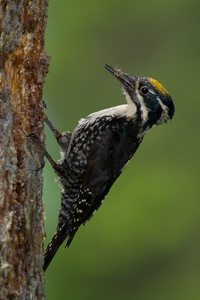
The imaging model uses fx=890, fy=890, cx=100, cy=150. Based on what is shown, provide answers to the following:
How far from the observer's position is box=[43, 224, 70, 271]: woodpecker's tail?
614cm

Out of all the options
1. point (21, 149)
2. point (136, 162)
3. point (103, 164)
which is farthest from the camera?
point (136, 162)

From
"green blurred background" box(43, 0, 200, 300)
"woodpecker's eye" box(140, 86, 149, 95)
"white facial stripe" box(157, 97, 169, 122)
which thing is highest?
"woodpecker's eye" box(140, 86, 149, 95)

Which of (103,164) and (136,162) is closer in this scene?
(103,164)

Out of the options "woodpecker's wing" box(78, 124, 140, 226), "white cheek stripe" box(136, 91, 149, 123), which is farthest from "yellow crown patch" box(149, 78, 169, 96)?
"woodpecker's wing" box(78, 124, 140, 226)

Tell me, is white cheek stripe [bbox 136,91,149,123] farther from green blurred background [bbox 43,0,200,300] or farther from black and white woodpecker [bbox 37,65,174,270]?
green blurred background [bbox 43,0,200,300]

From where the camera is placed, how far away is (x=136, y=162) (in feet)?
38.6

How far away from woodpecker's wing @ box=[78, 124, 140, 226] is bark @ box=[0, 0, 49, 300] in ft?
3.80

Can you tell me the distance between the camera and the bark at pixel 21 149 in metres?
4.73

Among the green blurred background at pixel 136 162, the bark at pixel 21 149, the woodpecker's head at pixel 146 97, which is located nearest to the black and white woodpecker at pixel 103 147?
the woodpecker's head at pixel 146 97

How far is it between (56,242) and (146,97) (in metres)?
1.26

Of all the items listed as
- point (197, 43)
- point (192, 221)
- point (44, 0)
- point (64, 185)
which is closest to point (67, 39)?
point (197, 43)

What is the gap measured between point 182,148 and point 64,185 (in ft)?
17.4

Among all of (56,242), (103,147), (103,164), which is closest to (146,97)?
(103,147)

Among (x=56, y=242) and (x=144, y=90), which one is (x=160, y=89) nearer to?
(x=144, y=90)
